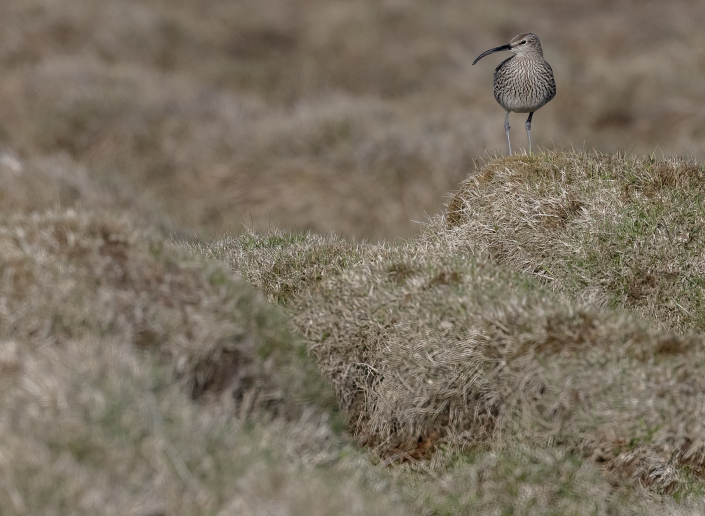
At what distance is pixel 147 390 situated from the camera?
10.6ft

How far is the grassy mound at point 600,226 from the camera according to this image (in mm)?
5227

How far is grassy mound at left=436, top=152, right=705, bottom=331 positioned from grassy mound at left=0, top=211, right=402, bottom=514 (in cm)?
206

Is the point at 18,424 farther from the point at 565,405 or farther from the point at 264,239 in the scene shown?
the point at 264,239

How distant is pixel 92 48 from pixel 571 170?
16952 mm

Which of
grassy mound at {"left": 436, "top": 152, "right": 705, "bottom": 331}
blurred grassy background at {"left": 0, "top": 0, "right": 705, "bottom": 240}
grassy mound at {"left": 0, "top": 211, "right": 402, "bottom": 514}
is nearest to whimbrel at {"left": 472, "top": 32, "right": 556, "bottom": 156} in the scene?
grassy mound at {"left": 436, "top": 152, "right": 705, "bottom": 331}

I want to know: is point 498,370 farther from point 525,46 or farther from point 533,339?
point 525,46

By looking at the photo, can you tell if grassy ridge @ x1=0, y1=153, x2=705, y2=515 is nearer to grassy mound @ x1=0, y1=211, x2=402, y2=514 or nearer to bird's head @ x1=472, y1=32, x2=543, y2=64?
grassy mound @ x1=0, y1=211, x2=402, y2=514

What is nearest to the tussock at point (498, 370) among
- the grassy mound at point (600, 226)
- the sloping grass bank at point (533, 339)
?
the sloping grass bank at point (533, 339)

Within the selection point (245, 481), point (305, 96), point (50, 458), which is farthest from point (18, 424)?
point (305, 96)

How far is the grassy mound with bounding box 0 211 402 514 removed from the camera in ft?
9.28

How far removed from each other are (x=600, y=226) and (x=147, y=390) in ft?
11.4

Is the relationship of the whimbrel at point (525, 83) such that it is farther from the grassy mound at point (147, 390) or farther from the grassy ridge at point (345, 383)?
the grassy mound at point (147, 390)

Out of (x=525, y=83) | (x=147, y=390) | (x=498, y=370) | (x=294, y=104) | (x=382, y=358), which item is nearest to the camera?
(x=147, y=390)

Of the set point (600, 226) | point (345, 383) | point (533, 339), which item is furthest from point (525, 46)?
point (345, 383)
